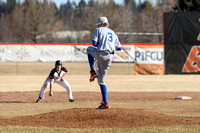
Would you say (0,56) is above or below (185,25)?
below

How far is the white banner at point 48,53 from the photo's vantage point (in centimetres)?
2632

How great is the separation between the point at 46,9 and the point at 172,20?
176 feet

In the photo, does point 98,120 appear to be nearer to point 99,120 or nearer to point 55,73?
point 99,120

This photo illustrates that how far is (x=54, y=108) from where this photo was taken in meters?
11.2

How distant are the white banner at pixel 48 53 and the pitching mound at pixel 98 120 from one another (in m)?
17.3

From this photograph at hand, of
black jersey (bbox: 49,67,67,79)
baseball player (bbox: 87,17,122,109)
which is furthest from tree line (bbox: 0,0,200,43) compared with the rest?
baseball player (bbox: 87,17,122,109)

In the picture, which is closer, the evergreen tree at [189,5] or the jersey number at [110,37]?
the jersey number at [110,37]

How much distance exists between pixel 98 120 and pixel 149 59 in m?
17.2

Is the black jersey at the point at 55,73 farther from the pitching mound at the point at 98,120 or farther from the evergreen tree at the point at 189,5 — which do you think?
the evergreen tree at the point at 189,5

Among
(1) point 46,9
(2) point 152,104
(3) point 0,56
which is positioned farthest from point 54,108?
(1) point 46,9

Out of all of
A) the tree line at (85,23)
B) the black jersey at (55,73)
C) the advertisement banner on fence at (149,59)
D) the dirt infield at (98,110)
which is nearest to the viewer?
the dirt infield at (98,110)

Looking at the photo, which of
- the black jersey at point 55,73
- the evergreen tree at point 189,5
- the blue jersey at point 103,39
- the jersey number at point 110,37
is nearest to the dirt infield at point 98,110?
the black jersey at point 55,73

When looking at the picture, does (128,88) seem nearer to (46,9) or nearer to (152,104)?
(152,104)

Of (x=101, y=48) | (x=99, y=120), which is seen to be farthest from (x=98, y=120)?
(x=101, y=48)
